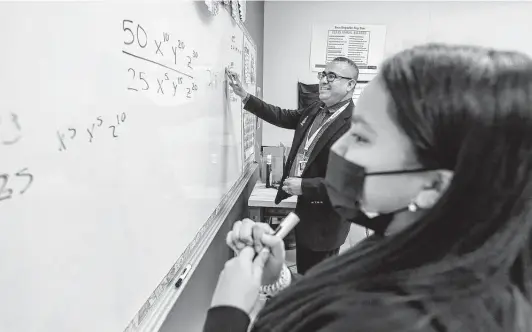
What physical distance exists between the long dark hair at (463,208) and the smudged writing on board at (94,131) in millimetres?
399

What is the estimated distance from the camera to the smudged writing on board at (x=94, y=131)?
0.48 meters

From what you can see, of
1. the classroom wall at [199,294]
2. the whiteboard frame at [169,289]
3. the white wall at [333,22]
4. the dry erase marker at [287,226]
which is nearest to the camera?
the dry erase marker at [287,226]

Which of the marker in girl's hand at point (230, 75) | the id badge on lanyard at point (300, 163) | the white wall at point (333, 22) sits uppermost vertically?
the white wall at point (333, 22)

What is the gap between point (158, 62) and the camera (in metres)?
0.79

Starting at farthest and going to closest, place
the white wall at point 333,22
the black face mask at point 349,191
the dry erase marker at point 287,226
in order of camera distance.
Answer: the white wall at point 333,22
the dry erase marker at point 287,226
the black face mask at point 349,191

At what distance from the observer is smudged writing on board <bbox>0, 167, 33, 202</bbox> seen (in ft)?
1.28

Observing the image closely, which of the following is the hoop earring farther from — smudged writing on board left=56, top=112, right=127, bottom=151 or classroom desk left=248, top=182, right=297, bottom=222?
classroom desk left=248, top=182, right=297, bottom=222

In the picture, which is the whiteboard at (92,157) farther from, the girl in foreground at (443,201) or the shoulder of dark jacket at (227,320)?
the girl in foreground at (443,201)

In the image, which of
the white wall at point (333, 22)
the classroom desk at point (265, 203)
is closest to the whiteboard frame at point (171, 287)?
the classroom desk at point (265, 203)

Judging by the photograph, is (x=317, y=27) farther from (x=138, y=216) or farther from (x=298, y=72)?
(x=138, y=216)

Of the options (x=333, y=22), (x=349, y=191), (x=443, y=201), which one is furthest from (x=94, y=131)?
(x=333, y=22)

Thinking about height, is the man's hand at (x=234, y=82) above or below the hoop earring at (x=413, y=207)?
above

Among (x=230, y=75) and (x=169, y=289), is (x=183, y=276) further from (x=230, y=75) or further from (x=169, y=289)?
(x=230, y=75)

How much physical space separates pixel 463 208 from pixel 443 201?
21 millimetres
